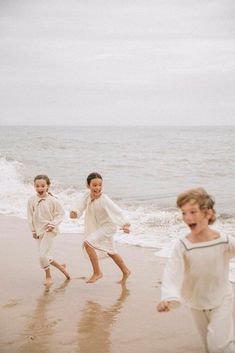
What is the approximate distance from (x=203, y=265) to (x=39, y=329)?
6.82 feet

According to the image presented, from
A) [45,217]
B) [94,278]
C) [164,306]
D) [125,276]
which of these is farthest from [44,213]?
[164,306]

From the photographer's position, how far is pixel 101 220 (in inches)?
251

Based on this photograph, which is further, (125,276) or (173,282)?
(125,276)

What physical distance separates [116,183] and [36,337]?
14875 mm

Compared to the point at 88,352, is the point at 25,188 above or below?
above

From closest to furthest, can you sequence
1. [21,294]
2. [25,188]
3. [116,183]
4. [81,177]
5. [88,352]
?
[88,352] → [21,294] → [25,188] → [116,183] → [81,177]

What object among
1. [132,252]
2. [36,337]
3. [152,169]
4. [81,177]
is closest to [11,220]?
[132,252]

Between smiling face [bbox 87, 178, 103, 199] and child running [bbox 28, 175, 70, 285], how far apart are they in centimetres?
54

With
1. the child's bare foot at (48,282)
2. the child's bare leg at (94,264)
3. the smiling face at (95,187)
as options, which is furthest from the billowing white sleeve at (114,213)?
the child's bare foot at (48,282)

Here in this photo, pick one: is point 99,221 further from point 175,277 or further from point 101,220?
point 175,277

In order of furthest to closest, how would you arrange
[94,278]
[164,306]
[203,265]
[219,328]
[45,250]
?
[45,250] < [94,278] < [203,265] < [219,328] < [164,306]

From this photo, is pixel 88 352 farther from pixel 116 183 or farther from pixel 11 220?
pixel 116 183

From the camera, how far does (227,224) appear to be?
10.5 metres

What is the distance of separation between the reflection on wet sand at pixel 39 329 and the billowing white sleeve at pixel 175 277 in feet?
4.97
